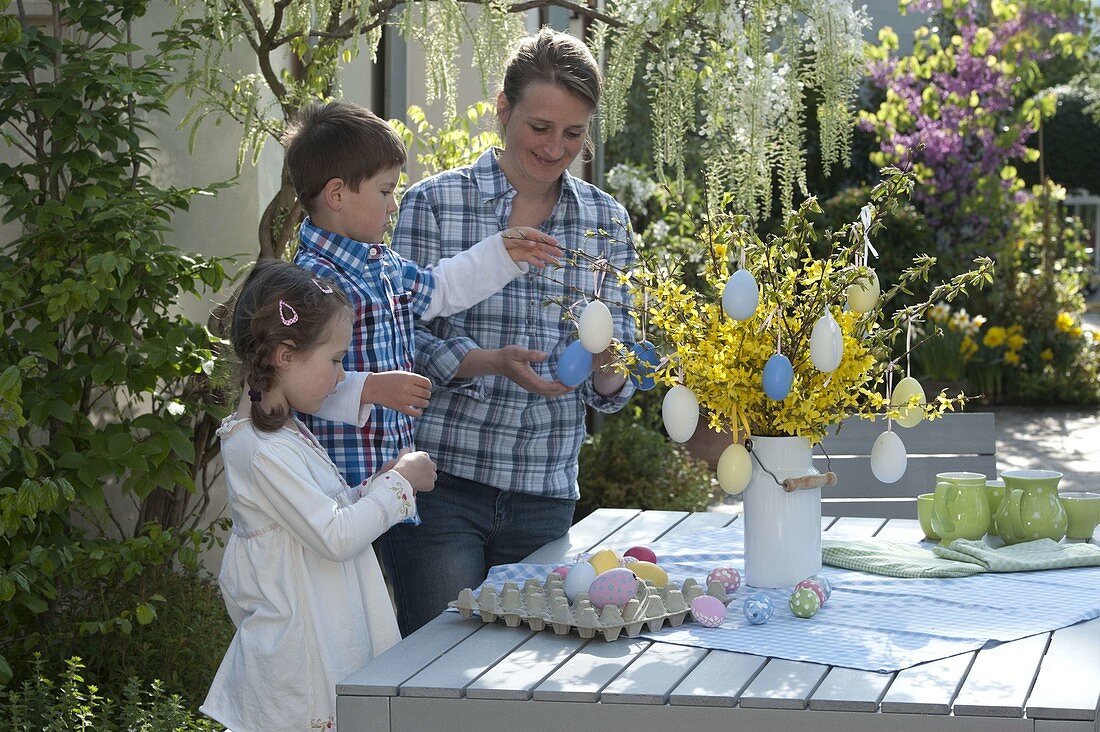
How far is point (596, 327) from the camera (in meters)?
2.19

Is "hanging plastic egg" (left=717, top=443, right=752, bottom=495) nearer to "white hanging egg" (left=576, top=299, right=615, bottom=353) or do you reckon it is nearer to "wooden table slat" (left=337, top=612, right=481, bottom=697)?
"white hanging egg" (left=576, top=299, right=615, bottom=353)

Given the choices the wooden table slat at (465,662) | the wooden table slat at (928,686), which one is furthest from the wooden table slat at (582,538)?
A: the wooden table slat at (928,686)

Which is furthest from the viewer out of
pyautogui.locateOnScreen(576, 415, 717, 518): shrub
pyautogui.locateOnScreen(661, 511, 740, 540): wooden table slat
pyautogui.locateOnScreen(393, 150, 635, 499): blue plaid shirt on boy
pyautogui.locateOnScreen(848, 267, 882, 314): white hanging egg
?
pyautogui.locateOnScreen(576, 415, 717, 518): shrub

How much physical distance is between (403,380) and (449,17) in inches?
42.8

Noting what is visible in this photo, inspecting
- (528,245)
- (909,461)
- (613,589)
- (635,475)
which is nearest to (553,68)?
(528,245)

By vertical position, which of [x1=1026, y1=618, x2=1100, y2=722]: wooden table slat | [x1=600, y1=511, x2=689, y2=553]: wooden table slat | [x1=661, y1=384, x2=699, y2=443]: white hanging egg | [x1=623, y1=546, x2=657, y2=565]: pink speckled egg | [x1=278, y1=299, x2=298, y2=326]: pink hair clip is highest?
[x1=278, y1=299, x2=298, y2=326]: pink hair clip

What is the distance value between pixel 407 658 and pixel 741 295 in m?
0.74

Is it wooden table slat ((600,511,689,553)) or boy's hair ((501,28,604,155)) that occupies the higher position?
boy's hair ((501,28,604,155))

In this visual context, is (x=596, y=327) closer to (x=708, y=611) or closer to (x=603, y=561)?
(x=603, y=561)

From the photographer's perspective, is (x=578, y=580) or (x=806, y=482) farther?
(x=806, y=482)

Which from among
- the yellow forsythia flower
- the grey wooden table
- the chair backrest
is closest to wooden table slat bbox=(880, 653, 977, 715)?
the grey wooden table

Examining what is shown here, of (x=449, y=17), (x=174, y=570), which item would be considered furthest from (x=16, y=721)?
(x=449, y=17)

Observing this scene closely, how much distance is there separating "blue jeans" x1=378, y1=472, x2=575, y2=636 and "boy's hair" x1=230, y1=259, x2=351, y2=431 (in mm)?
505

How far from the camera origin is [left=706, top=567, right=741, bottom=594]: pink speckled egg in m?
2.15
